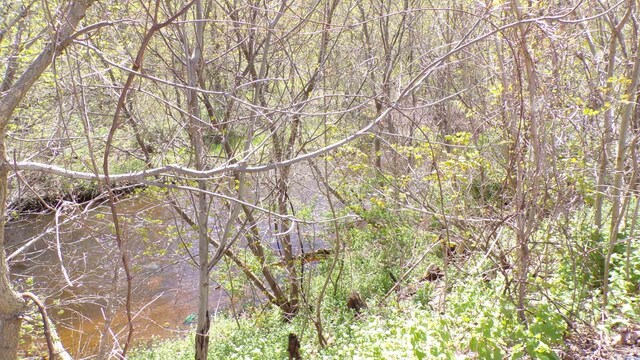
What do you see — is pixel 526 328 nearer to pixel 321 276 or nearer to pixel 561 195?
pixel 561 195

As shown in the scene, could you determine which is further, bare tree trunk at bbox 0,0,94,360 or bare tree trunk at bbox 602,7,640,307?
bare tree trunk at bbox 602,7,640,307

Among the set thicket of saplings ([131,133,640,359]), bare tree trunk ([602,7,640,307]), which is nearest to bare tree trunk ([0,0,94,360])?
thicket of saplings ([131,133,640,359])

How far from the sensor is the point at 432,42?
481 inches

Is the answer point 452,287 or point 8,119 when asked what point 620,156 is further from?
point 8,119

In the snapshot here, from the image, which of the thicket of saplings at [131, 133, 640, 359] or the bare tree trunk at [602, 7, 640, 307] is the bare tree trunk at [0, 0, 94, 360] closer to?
the thicket of saplings at [131, 133, 640, 359]

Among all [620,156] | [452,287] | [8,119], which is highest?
[8,119]

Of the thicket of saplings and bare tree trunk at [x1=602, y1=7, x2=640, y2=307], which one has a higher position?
bare tree trunk at [x1=602, y1=7, x2=640, y2=307]

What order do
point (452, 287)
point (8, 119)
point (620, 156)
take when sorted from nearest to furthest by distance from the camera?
point (8, 119)
point (620, 156)
point (452, 287)

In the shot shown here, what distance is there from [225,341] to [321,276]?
251 centimetres

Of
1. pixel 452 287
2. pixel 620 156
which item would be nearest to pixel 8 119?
pixel 620 156

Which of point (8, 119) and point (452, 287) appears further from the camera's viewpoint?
point (452, 287)

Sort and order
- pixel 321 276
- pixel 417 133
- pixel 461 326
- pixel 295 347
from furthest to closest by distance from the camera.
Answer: pixel 417 133
pixel 321 276
pixel 295 347
pixel 461 326

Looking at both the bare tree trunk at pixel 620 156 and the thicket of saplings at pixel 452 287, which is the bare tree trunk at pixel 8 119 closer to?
the thicket of saplings at pixel 452 287

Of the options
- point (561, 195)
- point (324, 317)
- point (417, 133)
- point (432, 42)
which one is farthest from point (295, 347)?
point (432, 42)
